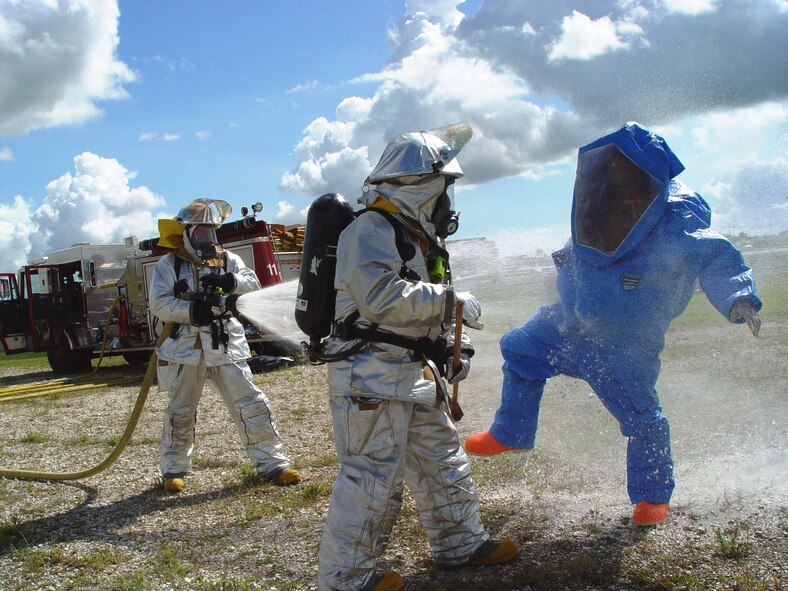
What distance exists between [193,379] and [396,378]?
2812 mm

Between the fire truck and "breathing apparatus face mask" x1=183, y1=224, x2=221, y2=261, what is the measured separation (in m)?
7.89

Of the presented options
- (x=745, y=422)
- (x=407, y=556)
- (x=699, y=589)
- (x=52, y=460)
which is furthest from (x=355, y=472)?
(x=52, y=460)

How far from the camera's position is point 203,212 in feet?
17.7

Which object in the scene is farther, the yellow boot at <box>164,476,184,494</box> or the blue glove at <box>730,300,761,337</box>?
the yellow boot at <box>164,476,184,494</box>

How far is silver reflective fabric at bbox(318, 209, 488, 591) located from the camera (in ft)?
9.37

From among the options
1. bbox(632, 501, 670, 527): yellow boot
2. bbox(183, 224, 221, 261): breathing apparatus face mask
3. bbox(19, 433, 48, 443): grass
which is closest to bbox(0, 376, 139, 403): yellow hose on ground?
bbox(19, 433, 48, 443): grass

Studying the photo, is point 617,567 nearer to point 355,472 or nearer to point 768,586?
point 768,586

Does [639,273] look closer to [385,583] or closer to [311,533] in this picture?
[385,583]

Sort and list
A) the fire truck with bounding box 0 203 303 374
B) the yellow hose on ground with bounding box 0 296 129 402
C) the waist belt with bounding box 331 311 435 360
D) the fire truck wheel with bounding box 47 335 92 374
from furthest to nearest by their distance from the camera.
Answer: the fire truck wheel with bounding box 47 335 92 374
the fire truck with bounding box 0 203 303 374
the yellow hose on ground with bounding box 0 296 129 402
the waist belt with bounding box 331 311 435 360

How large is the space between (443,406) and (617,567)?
3.52ft

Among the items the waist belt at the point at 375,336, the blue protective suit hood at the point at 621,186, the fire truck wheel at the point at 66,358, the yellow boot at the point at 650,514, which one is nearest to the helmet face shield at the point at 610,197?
the blue protective suit hood at the point at 621,186

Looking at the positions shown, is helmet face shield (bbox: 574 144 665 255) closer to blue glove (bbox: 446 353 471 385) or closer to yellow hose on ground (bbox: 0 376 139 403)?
blue glove (bbox: 446 353 471 385)

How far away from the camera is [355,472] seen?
2963mm

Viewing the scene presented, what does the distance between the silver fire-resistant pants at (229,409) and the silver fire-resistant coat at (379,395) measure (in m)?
2.24
